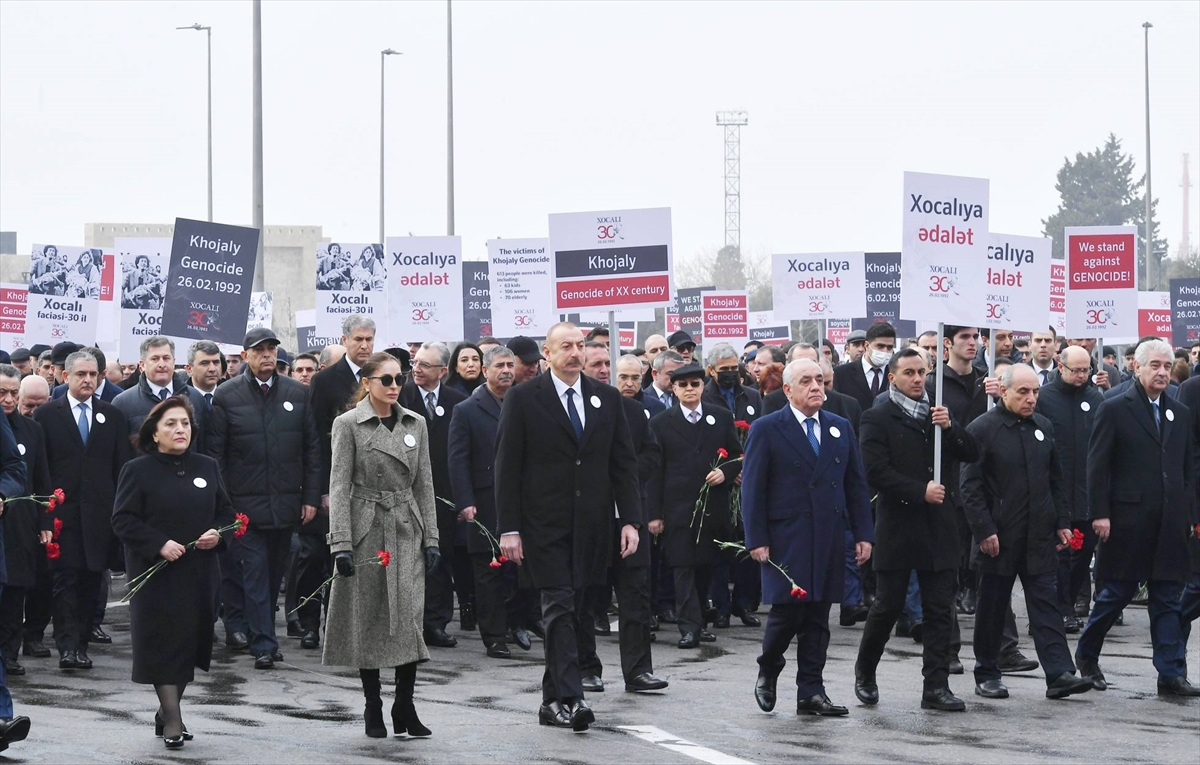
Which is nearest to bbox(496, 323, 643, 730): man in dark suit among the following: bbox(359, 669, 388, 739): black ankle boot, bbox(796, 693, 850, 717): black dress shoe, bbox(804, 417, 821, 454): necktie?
bbox(359, 669, 388, 739): black ankle boot

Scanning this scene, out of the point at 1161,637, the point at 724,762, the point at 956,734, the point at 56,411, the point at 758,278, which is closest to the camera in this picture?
the point at 724,762

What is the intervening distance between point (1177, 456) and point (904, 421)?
6.77ft

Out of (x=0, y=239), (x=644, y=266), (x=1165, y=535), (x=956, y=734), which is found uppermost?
(x=0, y=239)

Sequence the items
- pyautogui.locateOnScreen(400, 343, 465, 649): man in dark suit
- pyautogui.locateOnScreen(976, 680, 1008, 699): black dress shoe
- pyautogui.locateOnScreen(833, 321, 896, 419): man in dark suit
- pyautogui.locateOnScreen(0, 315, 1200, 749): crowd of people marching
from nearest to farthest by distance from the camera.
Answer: pyautogui.locateOnScreen(0, 315, 1200, 749): crowd of people marching, pyautogui.locateOnScreen(976, 680, 1008, 699): black dress shoe, pyautogui.locateOnScreen(400, 343, 465, 649): man in dark suit, pyautogui.locateOnScreen(833, 321, 896, 419): man in dark suit

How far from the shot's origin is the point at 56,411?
13.6 metres

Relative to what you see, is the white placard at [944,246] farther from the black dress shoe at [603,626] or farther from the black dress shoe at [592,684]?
the black dress shoe at [603,626]

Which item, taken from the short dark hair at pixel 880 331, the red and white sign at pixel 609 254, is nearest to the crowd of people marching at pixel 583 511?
the short dark hair at pixel 880 331

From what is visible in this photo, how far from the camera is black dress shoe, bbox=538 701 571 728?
33.4 ft

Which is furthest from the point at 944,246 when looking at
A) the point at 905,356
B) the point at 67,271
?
the point at 67,271

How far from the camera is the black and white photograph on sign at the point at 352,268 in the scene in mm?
23562

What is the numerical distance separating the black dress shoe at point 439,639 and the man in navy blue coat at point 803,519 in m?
3.97

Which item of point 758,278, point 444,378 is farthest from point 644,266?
point 758,278

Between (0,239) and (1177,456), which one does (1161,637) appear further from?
(0,239)

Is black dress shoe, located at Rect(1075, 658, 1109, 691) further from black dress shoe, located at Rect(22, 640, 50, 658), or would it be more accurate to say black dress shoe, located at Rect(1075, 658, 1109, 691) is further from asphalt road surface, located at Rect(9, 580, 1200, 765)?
black dress shoe, located at Rect(22, 640, 50, 658)
